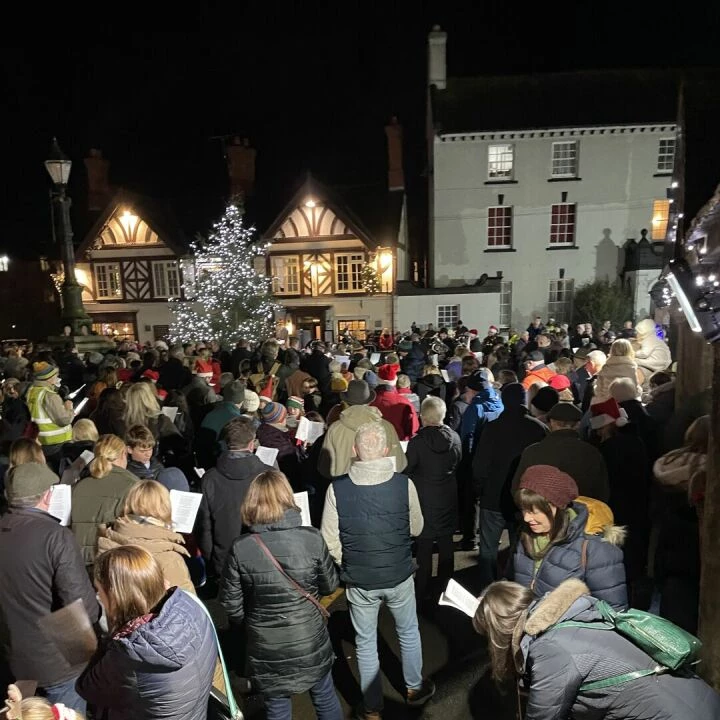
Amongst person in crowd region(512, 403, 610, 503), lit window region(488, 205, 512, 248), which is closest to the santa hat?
person in crowd region(512, 403, 610, 503)

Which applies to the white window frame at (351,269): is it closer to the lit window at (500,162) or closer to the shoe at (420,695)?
the lit window at (500,162)

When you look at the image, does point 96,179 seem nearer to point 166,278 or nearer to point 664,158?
point 166,278

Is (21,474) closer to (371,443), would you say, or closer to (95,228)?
(371,443)

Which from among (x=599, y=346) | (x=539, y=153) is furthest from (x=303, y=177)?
(x=599, y=346)

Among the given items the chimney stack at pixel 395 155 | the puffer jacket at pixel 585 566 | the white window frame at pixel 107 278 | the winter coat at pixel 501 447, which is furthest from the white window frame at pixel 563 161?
the puffer jacket at pixel 585 566

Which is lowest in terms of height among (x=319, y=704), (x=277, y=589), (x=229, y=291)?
(x=319, y=704)

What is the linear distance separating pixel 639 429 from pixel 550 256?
20.2m

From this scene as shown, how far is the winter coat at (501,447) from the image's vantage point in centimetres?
489

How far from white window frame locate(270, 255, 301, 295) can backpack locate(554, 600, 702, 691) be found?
991 inches

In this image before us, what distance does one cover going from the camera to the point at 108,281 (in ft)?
91.7

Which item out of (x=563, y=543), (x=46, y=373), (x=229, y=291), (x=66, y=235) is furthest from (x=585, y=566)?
(x=229, y=291)

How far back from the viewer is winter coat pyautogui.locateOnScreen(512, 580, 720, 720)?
215 cm

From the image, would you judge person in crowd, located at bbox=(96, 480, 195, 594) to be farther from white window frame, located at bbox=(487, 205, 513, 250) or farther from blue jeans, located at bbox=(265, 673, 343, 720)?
white window frame, located at bbox=(487, 205, 513, 250)

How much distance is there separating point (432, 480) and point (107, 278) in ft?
91.8
